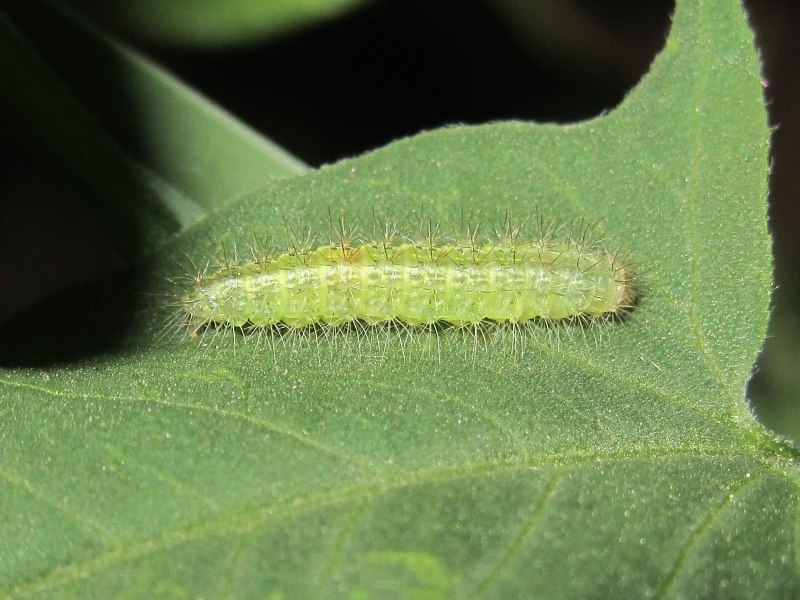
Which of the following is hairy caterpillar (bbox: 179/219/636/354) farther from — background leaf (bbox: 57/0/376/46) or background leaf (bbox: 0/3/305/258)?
background leaf (bbox: 57/0/376/46)

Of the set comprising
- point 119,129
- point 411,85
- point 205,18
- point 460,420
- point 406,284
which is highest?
point 411,85

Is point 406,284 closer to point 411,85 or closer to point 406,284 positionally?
point 406,284

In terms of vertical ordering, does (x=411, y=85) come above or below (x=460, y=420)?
above

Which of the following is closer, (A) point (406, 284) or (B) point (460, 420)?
(B) point (460, 420)

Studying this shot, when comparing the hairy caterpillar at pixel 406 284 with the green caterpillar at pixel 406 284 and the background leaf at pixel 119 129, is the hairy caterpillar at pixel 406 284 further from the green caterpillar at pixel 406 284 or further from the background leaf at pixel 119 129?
the background leaf at pixel 119 129

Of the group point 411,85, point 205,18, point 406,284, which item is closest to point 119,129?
point 205,18

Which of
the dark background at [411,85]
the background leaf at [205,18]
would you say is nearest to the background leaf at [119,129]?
the background leaf at [205,18]

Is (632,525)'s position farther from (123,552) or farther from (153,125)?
(153,125)
